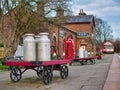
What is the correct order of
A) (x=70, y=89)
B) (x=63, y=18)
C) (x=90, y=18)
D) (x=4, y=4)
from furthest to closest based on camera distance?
(x=90, y=18)
(x=63, y=18)
(x=4, y=4)
(x=70, y=89)

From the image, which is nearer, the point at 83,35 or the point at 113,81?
the point at 113,81

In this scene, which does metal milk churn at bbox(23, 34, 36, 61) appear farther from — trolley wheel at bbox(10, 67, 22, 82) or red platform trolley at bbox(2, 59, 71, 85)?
trolley wheel at bbox(10, 67, 22, 82)

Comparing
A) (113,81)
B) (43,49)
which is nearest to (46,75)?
(43,49)

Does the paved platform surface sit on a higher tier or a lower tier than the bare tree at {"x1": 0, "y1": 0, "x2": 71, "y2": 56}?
lower

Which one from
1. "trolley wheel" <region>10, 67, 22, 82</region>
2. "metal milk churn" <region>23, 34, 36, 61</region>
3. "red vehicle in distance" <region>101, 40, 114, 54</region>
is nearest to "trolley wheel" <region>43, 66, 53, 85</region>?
"metal milk churn" <region>23, 34, 36, 61</region>

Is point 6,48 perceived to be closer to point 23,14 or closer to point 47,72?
point 23,14

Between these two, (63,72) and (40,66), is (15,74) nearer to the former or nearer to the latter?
(40,66)

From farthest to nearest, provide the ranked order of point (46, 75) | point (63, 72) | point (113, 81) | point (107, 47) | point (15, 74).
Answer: point (107, 47), point (63, 72), point (15, 74), point (113, 81), point (46, 75)

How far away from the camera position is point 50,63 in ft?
47.5

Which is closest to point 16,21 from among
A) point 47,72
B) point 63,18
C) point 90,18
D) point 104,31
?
point 63,18

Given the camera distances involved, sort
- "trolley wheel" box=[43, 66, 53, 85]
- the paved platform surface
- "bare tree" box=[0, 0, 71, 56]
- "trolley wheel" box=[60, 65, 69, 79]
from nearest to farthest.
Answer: the paved platform surface → "trolley wheel" box=[43, 66, 53, 85] → "trolley wheel" box=[60, 65, 69, 79] → "bare tree" box=[0, 0, 71, 56]

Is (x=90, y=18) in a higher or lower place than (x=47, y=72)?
higher

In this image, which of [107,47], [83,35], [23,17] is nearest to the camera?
[23,17]

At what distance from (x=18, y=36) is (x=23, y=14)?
3.08m
